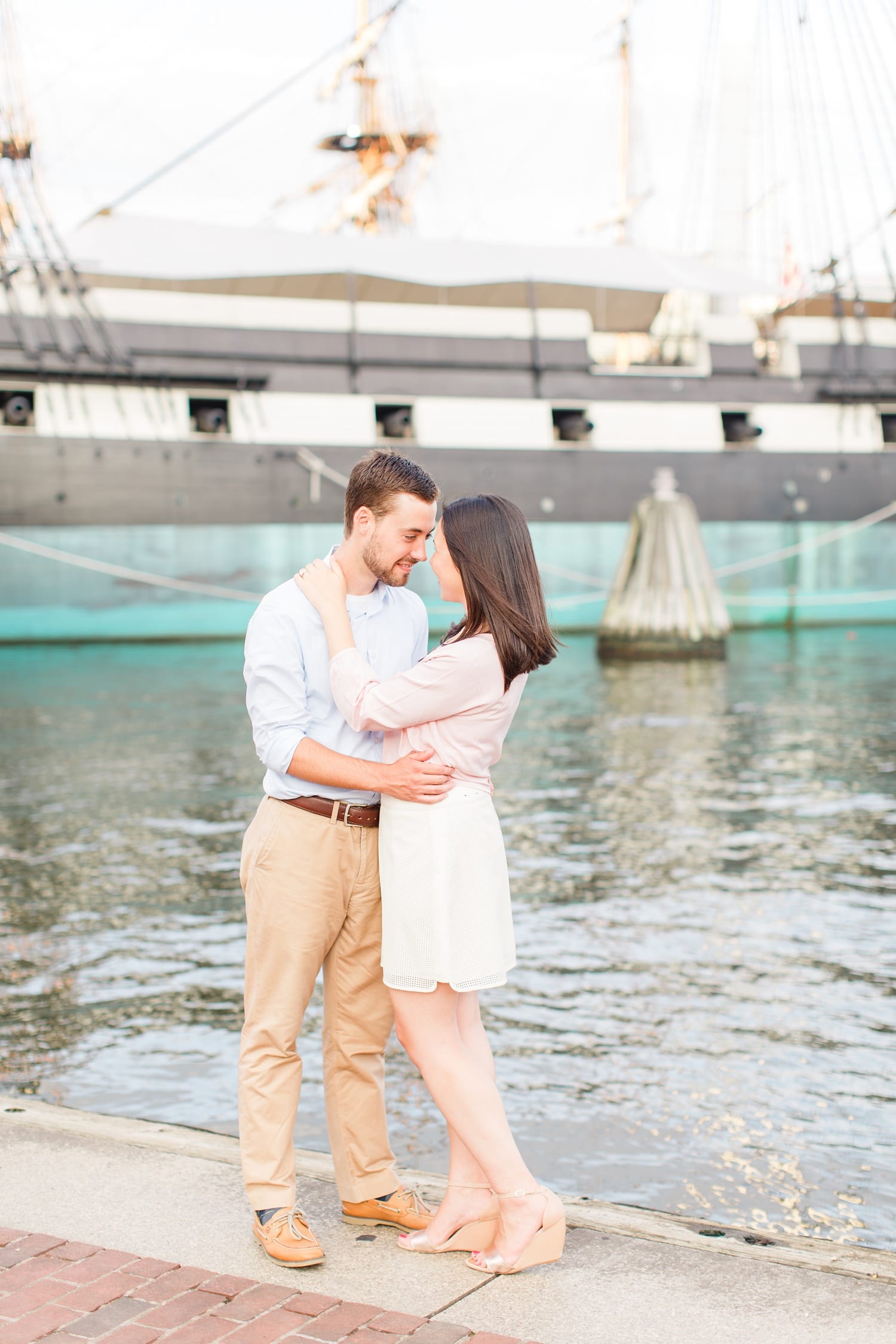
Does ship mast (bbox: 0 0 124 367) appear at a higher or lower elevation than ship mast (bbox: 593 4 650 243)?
lower

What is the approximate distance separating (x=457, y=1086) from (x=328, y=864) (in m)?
0.55

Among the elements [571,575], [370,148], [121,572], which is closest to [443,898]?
[121,572]

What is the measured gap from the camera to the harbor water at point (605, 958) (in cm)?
394

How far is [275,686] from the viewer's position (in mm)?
2920

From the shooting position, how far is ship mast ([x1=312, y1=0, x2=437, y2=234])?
38156 mm

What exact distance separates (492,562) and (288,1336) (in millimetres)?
1522

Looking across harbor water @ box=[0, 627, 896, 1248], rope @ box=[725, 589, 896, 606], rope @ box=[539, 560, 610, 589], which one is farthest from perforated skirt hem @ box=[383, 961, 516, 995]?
rope @ box=[725, 589, 896, 606]

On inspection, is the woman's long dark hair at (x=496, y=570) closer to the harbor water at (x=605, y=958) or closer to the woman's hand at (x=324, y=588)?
the woman's hand at (x=324, y=588)

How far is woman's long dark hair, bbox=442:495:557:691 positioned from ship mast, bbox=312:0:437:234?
37933 millimetres

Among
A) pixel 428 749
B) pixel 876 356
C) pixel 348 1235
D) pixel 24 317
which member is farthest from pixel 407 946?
pixel 876 356

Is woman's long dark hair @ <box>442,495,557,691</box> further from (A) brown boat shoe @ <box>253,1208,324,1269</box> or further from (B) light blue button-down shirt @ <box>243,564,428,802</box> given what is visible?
(A) brown boat shoe @ <box>253,1208,324,1269</box>

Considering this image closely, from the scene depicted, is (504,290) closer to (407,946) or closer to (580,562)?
(580,562)

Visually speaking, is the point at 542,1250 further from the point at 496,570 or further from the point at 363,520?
the point at 363,520

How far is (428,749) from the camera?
280cm
